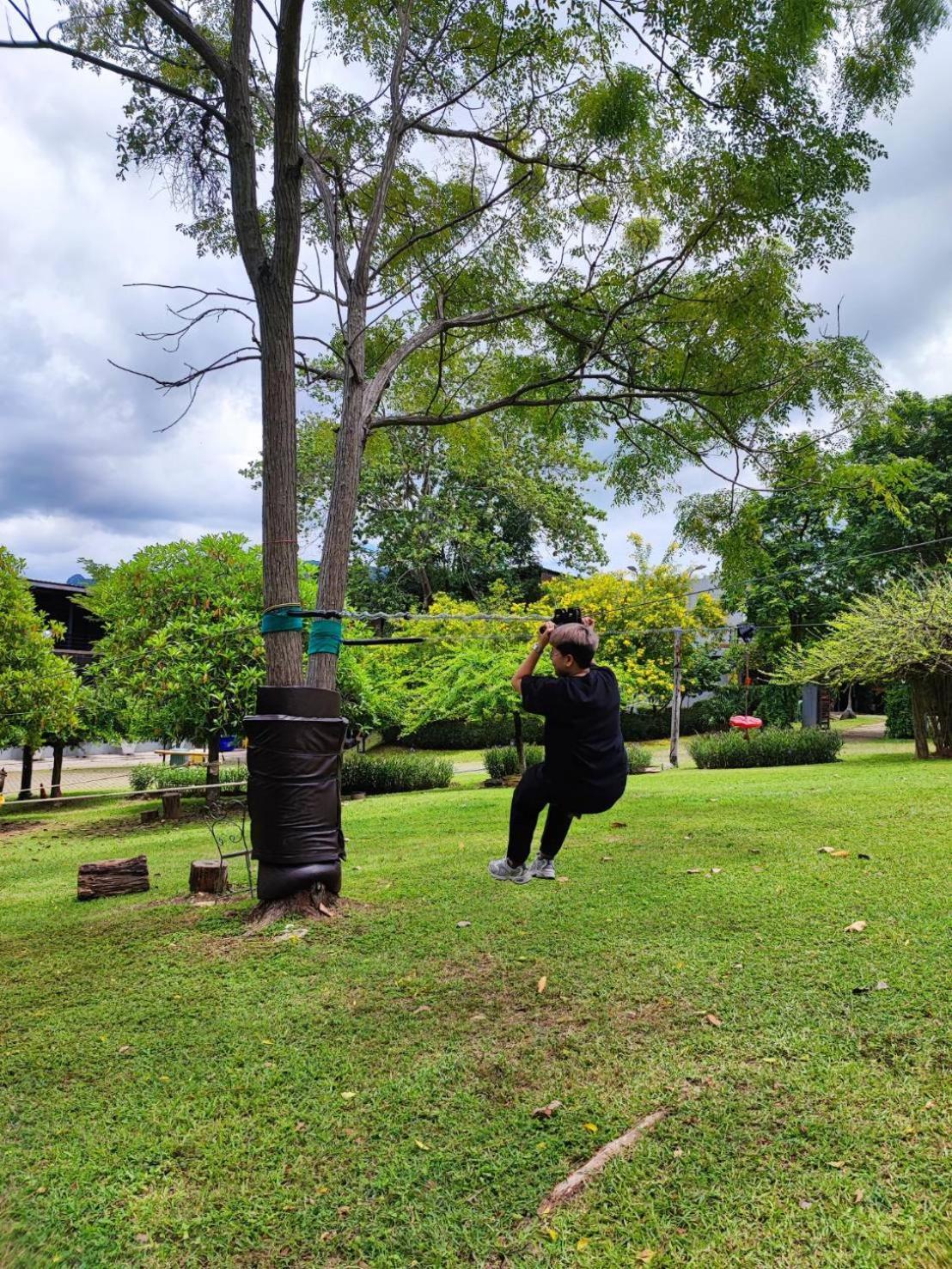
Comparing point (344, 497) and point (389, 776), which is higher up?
point (344, 497)

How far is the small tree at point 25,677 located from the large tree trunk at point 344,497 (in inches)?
337

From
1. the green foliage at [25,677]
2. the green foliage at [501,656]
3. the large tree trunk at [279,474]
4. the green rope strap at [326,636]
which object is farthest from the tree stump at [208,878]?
the green foliage at [25,677]

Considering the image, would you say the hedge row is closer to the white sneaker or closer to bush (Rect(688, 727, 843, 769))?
bush (Rect(688, 727, 843, 769))

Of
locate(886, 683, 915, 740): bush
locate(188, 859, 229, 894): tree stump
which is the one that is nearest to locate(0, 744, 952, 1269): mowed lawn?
locate(188, 859, 229, 894): tree stump

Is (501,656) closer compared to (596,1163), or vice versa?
(596,1163)

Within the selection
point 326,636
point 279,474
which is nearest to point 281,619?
point 326,636

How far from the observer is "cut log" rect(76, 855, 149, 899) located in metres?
5.96

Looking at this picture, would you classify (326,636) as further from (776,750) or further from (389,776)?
(776,750)

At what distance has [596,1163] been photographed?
7.95 feet

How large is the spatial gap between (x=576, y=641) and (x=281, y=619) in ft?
7.64

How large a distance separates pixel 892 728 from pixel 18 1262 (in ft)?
80.7

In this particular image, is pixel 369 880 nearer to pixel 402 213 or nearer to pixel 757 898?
pixel 757 898

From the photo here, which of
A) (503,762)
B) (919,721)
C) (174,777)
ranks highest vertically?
(919,721)

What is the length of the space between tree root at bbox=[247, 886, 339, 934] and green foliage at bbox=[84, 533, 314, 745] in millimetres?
5824
